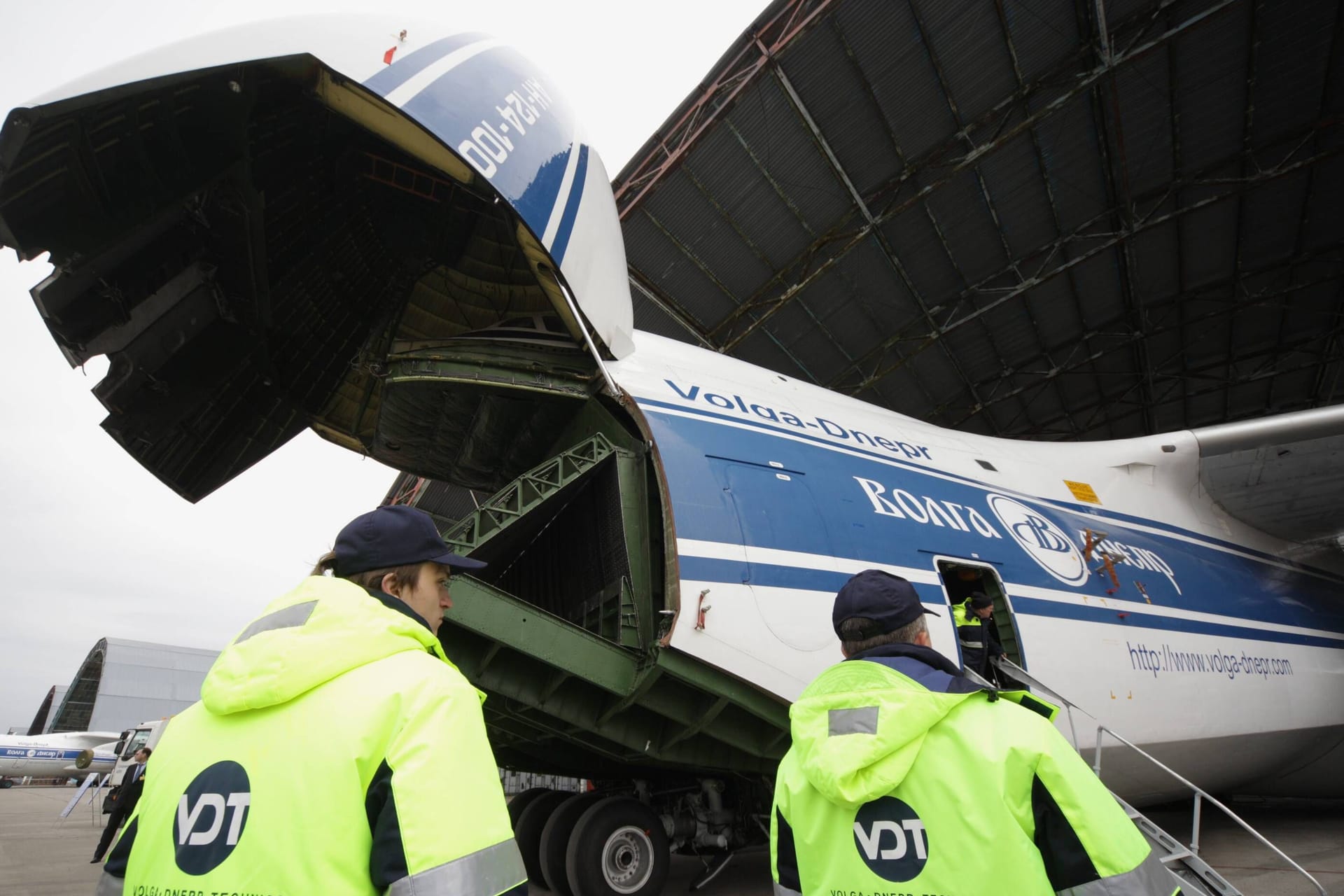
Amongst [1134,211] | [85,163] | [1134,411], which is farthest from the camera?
[1134,411]

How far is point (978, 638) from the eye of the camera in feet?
16.7

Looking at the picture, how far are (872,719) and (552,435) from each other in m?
4.78

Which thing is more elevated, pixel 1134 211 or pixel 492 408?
pixel 1134 211

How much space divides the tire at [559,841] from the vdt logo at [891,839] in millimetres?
3868

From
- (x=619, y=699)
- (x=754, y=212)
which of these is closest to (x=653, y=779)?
(x=619, y=699)

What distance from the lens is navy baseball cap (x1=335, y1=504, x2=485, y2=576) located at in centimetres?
167

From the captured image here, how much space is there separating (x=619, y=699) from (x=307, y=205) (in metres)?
4.11

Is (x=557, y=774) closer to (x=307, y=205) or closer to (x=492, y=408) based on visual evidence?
(x=492, y=408)

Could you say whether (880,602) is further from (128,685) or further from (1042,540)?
(128,685)

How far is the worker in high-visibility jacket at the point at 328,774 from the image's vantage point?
1.19 meters

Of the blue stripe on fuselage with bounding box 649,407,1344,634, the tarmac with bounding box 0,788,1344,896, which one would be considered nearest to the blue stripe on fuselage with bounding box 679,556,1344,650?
the blue stripe on fuselage with bounding box 649,407,1344,634

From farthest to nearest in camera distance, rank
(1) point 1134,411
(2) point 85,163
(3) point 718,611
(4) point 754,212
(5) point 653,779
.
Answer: (1) point 1134,411
(4) point 754,212
(5) point 653,779
(3) point 718,611
(2) point 85,163

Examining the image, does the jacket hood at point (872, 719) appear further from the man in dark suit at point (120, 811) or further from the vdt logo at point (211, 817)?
the man in dark suit at point (120, 811)

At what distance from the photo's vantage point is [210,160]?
4656 mm
